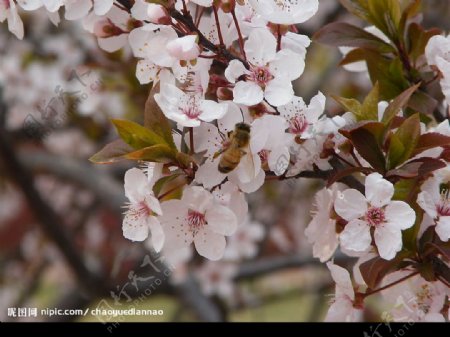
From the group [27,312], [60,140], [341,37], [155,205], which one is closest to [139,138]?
[155,205]

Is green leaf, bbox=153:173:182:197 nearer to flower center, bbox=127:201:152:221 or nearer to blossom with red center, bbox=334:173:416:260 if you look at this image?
flower center, bbox=127:201:152:221

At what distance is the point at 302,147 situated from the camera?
81 cm

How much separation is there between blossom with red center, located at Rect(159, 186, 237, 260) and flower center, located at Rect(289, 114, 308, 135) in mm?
121

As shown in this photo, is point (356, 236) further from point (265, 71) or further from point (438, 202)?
point (265, 71)

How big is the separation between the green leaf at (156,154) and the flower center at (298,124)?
140 millimetres

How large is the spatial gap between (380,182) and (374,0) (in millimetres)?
316

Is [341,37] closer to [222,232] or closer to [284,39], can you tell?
[284,39]

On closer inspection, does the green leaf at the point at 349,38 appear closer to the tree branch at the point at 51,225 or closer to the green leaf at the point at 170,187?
the green leaf at the point at 170,187

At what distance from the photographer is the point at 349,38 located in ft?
3.21

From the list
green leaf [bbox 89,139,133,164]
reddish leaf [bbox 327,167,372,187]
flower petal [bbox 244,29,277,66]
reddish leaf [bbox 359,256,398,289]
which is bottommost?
reddish leaf [bbox 359,256,398,289]

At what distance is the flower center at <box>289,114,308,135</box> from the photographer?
30.9 inches

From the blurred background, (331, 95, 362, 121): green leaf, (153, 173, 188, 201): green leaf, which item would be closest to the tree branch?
the blurred background

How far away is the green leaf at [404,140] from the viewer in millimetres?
776

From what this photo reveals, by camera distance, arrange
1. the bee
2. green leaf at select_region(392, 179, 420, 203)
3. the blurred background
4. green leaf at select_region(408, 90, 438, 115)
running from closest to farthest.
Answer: the bee, green leaf at select_region(392, 179, 420, 203), green leaf at select_region(408, 90, 438, 115), the blurred background
